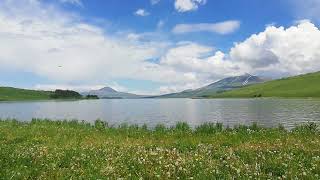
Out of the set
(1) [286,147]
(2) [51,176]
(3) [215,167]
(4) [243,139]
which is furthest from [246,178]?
(4) [243,139]

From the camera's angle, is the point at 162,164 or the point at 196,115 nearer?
the point at 162,164

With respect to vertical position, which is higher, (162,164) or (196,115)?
(162,164)

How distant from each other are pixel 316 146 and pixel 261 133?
25.0ft

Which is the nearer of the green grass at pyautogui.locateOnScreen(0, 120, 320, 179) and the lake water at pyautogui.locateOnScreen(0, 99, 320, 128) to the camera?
the green grass at pyautogui.locateOnScreen(0, 120, 320, 179)

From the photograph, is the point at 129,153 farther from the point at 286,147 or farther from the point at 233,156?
the point at 286,147

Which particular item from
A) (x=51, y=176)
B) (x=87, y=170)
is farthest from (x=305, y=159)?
(x=51, y=176)

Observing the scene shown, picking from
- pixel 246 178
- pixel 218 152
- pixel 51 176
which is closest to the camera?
pixel 246 178

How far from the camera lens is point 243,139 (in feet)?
80.1

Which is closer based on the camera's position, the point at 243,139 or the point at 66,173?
the point at 66,173

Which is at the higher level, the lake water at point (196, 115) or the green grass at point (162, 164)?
the green grass at point (162, 164)

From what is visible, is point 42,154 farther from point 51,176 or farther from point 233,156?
point 233,156

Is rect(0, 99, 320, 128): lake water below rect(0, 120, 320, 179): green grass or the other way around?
below

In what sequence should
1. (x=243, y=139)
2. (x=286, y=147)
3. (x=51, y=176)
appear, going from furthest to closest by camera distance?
(x=243, y=139), (x=286, y=147), (x=51, y=176)

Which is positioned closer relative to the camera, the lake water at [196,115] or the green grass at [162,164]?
the green grass at [162,164]
